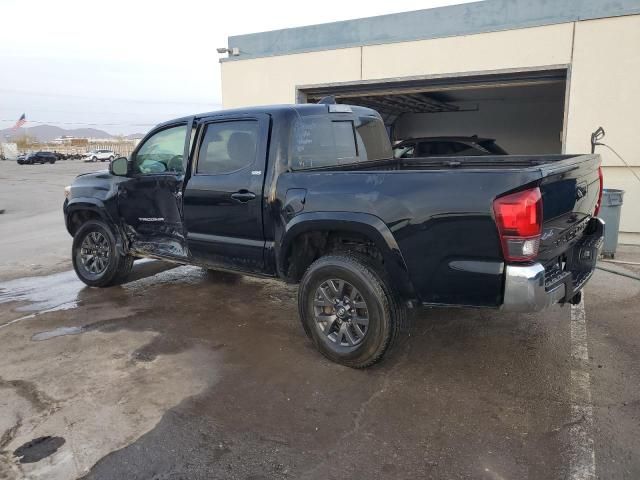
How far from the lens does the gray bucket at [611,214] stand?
680 cm

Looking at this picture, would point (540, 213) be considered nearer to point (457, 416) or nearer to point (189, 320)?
point (457, 416)

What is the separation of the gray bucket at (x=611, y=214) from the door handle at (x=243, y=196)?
4985mm

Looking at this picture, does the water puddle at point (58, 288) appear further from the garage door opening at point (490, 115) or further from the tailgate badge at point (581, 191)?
the garage door opening at point (490, 115)

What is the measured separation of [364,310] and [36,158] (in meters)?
57.1

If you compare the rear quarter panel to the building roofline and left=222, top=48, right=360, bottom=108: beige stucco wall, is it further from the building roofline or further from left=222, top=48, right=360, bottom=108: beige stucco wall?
left=222, top=48, right=360, bottom=108: beige stucco wall

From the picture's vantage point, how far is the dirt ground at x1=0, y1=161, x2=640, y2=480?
276 cm

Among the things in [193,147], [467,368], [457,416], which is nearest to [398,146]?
[193,147]

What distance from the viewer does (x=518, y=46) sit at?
834 centimetres

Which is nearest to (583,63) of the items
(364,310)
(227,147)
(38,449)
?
(227,147)

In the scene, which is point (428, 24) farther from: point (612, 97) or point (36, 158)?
point (36, 158)

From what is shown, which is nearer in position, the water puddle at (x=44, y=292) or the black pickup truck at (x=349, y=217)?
the black pickup truck at (x=349, y=217)

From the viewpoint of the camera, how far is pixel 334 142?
4.56m

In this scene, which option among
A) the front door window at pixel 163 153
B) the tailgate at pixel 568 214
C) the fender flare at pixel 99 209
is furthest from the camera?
the fender flare at pixel 99 209

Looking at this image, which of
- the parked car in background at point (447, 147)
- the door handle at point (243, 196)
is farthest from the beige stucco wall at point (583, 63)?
the door handle at point (243, 196)
